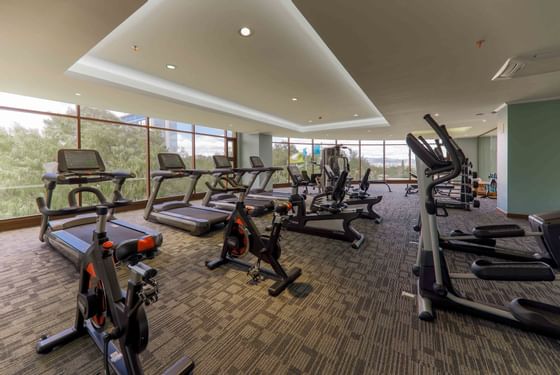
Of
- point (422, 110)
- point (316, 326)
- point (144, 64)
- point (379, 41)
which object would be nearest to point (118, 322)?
point (316, 326)

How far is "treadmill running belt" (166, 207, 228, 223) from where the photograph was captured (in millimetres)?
4456

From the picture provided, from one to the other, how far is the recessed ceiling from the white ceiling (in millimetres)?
18

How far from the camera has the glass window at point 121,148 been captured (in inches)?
239

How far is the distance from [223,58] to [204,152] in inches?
234

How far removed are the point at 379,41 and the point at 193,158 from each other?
7372 millimetres

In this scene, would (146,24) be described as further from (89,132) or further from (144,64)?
(89,132)

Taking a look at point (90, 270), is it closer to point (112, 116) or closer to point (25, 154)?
point (25, 154)

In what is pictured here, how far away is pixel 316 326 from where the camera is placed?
1.84 m

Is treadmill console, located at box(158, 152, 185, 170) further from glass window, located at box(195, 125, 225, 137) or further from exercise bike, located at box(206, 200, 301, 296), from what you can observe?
glass window, located at box(195, 125, 225, 137)

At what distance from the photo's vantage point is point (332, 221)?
13.1 ft

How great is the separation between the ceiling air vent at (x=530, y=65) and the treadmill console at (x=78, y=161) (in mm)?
5737

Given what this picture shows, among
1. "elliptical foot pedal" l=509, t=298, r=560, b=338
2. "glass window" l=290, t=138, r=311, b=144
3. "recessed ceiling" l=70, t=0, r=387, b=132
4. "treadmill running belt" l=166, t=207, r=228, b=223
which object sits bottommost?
"elliptical foot pedal" l=509, t=298, r=560, b=338

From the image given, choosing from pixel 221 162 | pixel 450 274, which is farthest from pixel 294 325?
pixel 221 162

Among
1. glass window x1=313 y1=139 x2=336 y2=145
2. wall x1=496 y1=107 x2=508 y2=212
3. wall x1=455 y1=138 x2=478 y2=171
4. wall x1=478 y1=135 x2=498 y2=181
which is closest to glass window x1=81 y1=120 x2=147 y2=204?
wall x1=496 y1=107 x2=508 y2=212
